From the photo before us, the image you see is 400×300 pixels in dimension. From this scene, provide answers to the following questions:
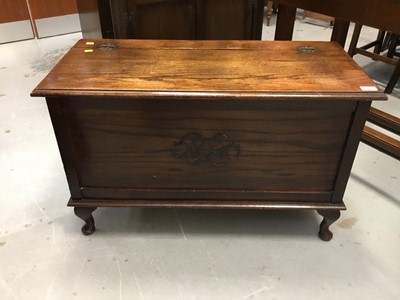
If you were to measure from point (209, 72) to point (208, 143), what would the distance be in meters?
0.23

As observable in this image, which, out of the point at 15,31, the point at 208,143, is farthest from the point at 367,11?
the point at 15,31

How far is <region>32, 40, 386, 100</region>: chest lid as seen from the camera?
1.01 meters

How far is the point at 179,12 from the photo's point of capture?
2.04 meters

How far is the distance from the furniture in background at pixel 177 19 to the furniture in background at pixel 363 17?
1.11 feet

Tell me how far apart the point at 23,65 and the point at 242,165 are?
2.43 m

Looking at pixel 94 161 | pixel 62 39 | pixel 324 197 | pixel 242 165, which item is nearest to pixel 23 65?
pixel 62 39

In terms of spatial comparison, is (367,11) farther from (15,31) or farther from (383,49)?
(15,31)

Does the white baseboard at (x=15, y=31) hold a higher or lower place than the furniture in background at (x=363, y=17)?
lower

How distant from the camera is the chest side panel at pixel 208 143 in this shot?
3.49ft

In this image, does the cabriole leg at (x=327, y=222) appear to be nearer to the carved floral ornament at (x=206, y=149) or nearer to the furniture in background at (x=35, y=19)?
the carved floral ornament at (x=206, y=149)

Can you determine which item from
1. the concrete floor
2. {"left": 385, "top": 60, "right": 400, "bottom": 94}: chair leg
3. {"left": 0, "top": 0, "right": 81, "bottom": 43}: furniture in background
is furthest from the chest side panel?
{"left": 0, "top": 0, "right": 81, "bottom": 43}: furniture in background

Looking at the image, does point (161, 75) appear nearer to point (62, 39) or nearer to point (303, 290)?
point (303, 290)

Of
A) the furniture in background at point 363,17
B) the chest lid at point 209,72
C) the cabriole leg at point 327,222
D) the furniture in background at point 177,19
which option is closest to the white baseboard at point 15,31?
the furniture in background at point 177,19

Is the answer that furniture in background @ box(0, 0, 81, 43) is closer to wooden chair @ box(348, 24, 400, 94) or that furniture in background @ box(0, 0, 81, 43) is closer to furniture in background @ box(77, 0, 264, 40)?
furniture in background @ box(77, 0, 264, 40)
